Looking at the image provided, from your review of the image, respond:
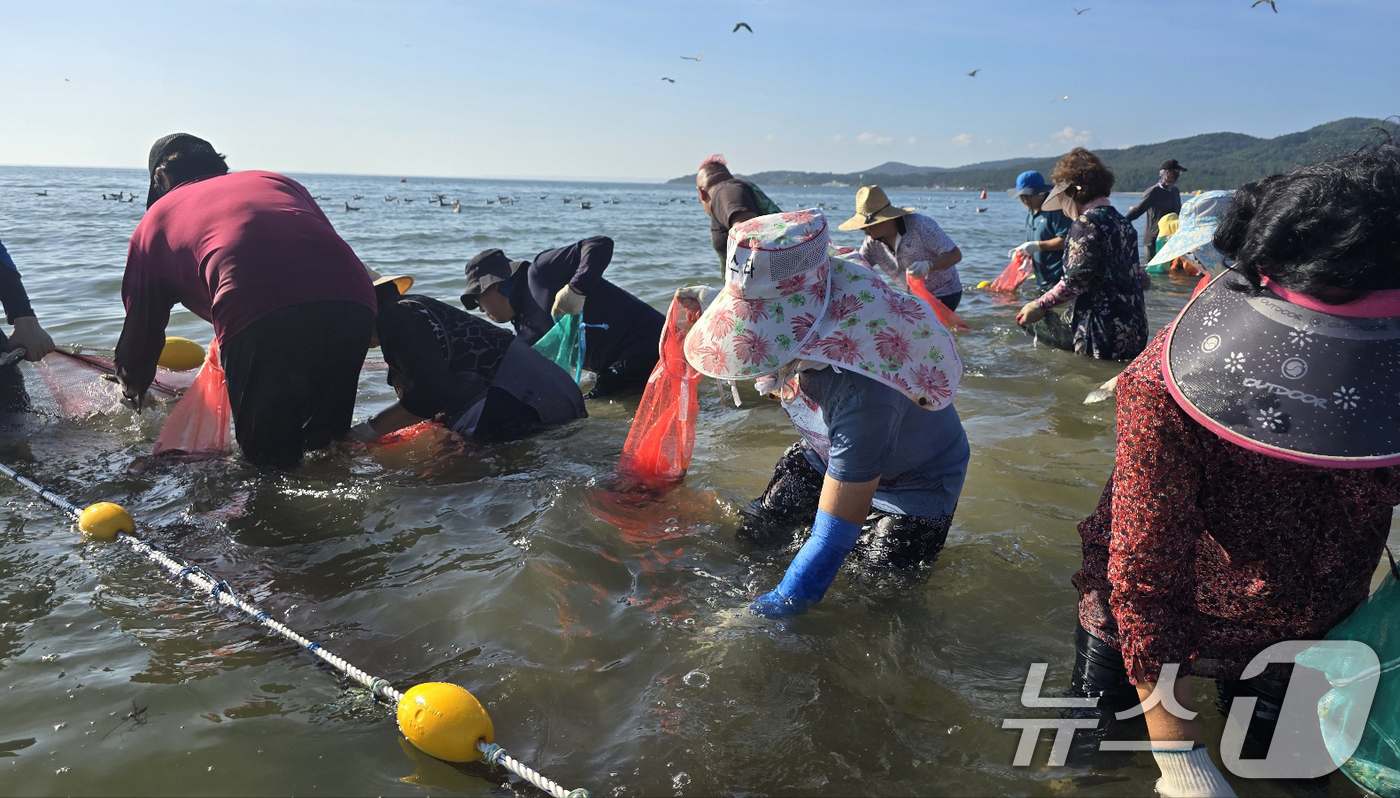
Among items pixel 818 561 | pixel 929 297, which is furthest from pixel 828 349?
pixel 929 297

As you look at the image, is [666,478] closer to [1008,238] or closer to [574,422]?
[574,422]

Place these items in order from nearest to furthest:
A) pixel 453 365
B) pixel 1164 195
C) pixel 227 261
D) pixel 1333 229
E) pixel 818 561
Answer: pixel 1333 229 < pixel 818 561 < pixel 227 261 < pixel 453 365 < pixel 1164 195

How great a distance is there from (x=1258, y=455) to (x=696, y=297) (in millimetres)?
2205

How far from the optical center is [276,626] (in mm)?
2867

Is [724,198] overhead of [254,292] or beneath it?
overhead

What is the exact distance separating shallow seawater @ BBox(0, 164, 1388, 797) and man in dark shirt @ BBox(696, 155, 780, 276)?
148cm

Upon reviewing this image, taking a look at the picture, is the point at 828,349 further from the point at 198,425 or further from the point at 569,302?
the point at 198,425

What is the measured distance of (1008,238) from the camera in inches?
1117

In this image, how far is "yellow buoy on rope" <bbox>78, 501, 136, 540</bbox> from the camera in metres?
3.73

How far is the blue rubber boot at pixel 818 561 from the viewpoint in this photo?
2.34 meters

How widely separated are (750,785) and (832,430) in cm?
97

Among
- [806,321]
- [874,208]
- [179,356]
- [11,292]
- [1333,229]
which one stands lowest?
[179,356]

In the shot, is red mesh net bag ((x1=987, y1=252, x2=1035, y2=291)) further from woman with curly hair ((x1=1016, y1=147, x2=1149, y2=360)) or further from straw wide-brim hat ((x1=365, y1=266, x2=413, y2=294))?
straw wide-brim hat ((x1=365, y1=266, x2=413, y2=294))

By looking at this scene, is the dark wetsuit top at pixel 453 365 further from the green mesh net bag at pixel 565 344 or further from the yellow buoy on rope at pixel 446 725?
the yellow buoy on rope at pixel 446 725
